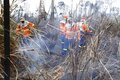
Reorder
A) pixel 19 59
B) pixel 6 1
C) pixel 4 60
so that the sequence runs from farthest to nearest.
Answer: pixel 19 59 → pixel 4 60 → pixel 6 1

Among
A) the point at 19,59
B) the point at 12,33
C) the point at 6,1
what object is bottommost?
the point at 19,59

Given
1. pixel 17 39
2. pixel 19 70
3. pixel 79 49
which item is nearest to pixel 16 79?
pixel 19 70

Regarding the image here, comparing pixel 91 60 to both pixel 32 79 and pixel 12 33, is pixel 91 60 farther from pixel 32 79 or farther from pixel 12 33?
pixel 12 33

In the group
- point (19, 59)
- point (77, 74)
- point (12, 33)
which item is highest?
point (12, 33)

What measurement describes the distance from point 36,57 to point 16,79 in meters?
0.30

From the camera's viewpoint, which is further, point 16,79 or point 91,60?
point 91,60

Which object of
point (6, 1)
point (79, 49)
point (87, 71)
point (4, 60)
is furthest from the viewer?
point (87, 71)

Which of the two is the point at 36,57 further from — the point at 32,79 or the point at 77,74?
the point at 77,74

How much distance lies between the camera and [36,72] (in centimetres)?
248

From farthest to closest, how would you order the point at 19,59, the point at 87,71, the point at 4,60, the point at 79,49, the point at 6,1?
1. the point at 87,71
2. the point at 79,49
3. the point at 19,59
4. the point at 4,60
5. the point at 6,1

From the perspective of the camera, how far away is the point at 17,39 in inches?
96.7

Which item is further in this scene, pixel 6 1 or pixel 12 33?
pixel 12 33

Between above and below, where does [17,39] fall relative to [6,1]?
below

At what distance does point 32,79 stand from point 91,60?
0.48 m
